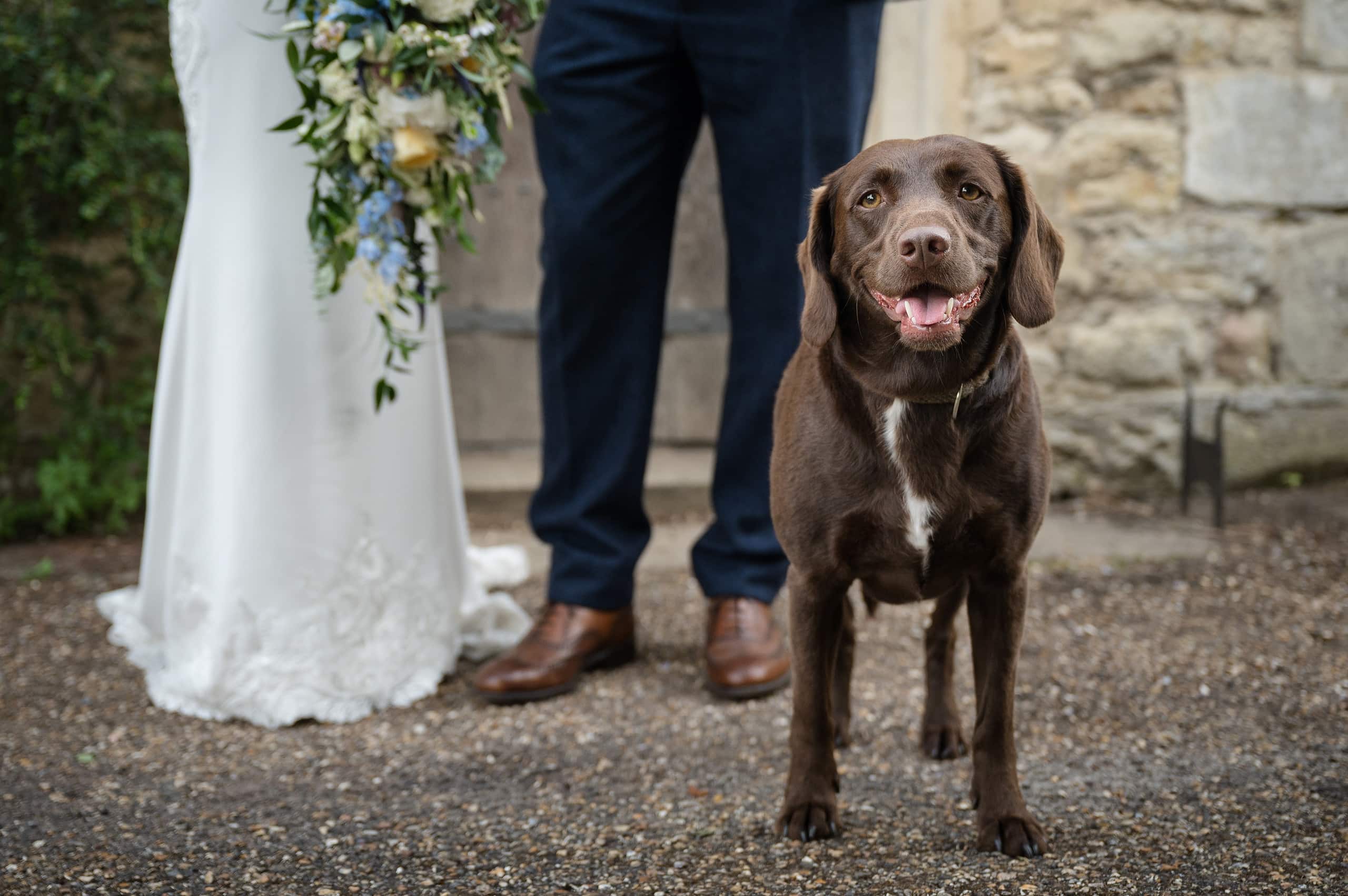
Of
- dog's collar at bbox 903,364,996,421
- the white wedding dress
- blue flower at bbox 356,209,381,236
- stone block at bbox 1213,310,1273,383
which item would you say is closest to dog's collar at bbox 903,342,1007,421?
dog's collar at bbox 903,364,996,421

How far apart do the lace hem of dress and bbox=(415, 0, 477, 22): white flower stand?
1168 millimetres

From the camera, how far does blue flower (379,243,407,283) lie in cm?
238

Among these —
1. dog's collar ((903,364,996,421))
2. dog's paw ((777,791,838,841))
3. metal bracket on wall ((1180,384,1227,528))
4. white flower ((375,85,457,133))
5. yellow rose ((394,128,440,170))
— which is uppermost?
white flower ((375,85,457,133))

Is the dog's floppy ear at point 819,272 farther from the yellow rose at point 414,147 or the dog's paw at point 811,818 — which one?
the yellow rose at point 414,147

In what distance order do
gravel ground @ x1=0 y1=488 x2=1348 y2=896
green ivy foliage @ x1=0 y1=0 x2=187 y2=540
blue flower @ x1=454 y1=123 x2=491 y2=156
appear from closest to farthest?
gravel ground @ x1=0 y1=488 x2=1348 y2=896 → blue flower @ x1=454 y1=123 x2=491 y2=156 → green ivy foliage @ x1=0 y1=0 x2=187 y2=540

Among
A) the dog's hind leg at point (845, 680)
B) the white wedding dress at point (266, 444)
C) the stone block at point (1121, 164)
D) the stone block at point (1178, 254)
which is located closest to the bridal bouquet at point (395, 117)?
the white wedding dress at point (266, 444)

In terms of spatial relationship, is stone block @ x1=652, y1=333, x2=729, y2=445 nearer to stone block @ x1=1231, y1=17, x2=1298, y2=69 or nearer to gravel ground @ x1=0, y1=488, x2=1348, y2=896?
gravel ground @ x1=0, y1=488, x2=1348, y2=896

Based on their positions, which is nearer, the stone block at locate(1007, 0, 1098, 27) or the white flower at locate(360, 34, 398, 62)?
the white flower at locate(360, 34, 398, 62)

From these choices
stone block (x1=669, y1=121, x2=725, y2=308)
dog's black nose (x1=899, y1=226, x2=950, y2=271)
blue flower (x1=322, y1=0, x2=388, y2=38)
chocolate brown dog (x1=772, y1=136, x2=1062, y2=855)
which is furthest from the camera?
stone block (x1=669, y1=121, x2=725, y2=308)

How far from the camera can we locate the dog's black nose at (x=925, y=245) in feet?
4.81

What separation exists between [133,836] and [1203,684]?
7.26 ft

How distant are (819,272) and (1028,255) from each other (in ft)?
0.94

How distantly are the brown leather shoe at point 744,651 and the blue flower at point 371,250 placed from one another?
1094mm

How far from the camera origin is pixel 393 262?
238 centimetres
